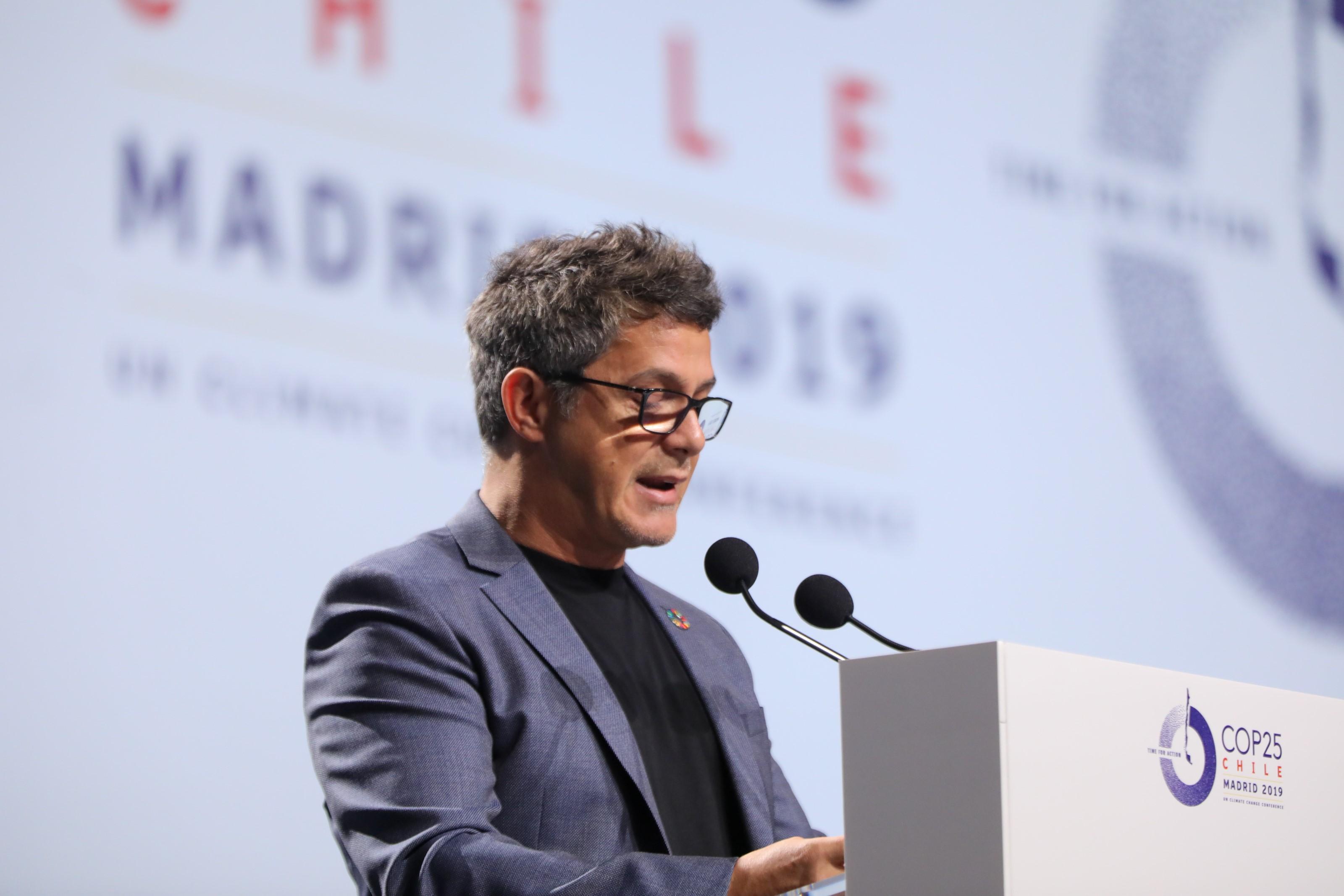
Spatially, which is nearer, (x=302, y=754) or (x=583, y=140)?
(x=302, y=754)

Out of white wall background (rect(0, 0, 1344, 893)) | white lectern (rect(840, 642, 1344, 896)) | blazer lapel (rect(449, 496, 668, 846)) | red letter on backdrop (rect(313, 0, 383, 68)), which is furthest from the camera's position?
red letter on backdrop (rect(313, 0, 383, 68))

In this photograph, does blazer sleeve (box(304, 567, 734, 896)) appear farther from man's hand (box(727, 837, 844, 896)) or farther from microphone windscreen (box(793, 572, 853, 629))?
microphone windscreen (box(793, 572, 853, 629))

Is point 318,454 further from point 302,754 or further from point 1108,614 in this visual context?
point 1108,614

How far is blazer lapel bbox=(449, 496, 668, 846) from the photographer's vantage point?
83.7 inches

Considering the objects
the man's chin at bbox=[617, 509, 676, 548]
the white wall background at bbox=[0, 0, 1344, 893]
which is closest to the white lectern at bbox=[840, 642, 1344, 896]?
the man's chin at bbox=[617, 509, 676, 548]

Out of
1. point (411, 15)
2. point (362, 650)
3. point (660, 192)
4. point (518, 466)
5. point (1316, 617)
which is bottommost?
point (1316, 617)

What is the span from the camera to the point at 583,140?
3277 mm

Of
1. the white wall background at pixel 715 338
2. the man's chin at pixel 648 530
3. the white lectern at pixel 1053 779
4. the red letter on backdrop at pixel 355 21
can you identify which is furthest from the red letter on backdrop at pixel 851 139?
the white lectern at pixel 1053 779

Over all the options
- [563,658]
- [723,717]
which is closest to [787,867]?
[563,658]

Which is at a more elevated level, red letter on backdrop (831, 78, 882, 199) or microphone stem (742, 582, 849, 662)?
red letter on backdrop (831, 78, 882, 199)

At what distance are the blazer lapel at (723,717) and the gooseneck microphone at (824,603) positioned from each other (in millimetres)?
285

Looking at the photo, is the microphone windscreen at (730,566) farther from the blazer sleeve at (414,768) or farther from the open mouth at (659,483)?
the blazer sleeve at (414,768)

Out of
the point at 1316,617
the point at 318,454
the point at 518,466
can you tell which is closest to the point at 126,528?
the point at 318,454

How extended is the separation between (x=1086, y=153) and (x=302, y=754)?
2.71m
